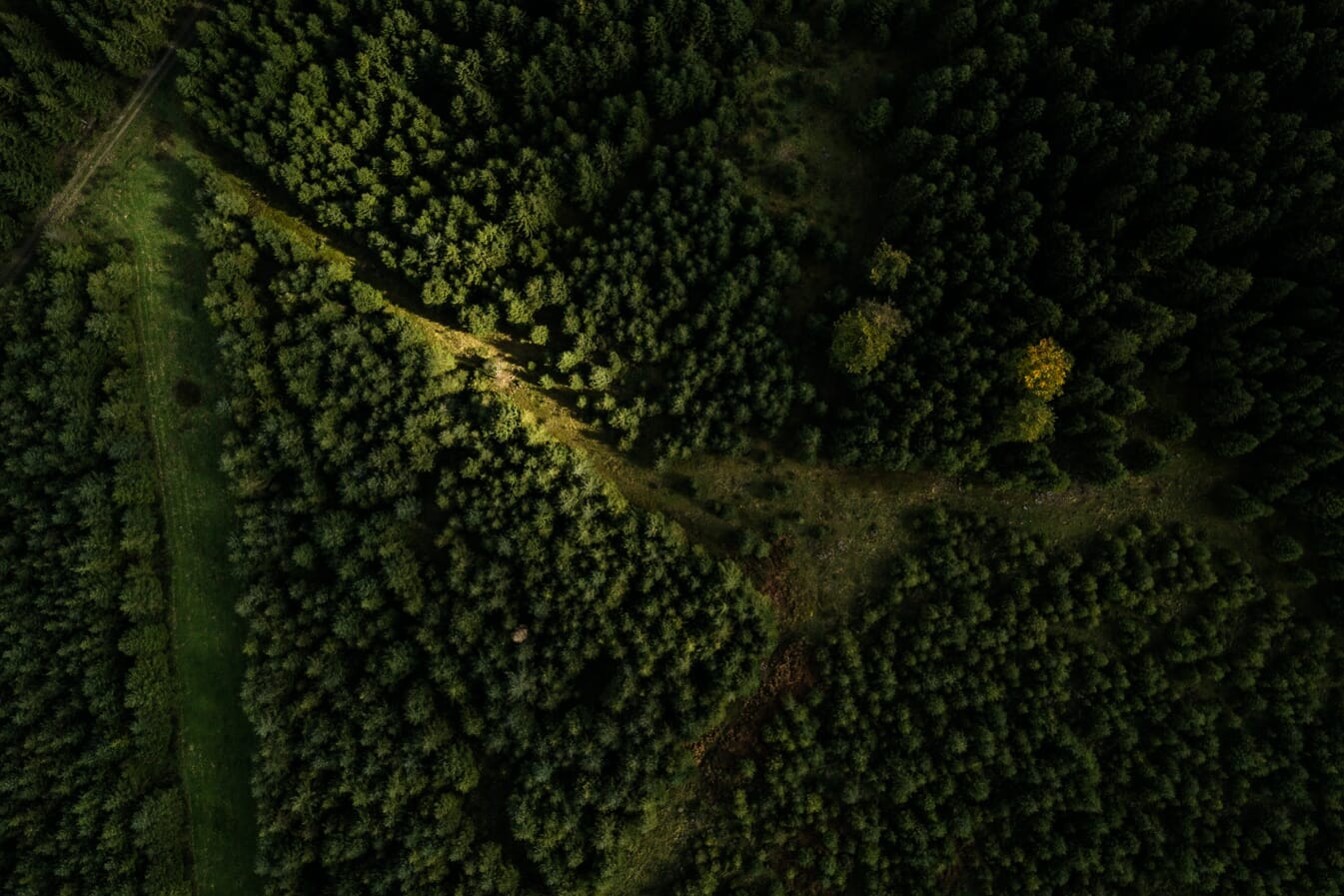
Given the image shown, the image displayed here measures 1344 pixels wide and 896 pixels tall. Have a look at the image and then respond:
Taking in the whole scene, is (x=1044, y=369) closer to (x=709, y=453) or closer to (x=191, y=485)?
(x=709, y=453)

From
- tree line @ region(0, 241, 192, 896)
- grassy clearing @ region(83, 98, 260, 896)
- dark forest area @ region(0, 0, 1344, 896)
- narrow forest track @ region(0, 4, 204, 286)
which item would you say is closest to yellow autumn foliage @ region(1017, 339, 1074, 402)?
dark forest area @ region(0, 0, 1344, 896)

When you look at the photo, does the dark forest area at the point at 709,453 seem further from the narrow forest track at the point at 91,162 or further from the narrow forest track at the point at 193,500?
the narrow forest track at the point at 91,162

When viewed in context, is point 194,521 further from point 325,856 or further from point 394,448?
point 325,856

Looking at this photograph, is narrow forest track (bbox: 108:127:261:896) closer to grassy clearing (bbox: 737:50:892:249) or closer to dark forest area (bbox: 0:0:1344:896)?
dark forest area (bbox: 0:0:1344:896)

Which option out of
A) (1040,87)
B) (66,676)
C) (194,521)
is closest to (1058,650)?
(1040,87)

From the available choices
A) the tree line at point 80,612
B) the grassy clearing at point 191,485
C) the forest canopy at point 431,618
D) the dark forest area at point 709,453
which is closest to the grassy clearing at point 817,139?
the dark forest area at point 709,453

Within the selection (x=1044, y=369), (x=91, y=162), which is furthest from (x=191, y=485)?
(x=1044, y=369)

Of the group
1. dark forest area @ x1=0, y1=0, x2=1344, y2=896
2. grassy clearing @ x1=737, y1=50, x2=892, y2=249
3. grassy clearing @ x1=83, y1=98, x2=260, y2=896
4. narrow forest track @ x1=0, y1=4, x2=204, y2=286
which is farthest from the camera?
narrow forest track @ x1=0, y1=4, x2=204, y2=286

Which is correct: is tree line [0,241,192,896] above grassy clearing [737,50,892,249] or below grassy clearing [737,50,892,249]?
below
